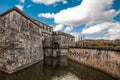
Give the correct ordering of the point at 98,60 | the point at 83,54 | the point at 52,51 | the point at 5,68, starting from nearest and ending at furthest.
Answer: the point at 5,68
the point at 98,60
the point at 83,54
the point at 52,51

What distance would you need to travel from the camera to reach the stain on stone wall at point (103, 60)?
A: 16.3 meters

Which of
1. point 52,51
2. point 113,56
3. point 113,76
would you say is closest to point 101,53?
point 113,56

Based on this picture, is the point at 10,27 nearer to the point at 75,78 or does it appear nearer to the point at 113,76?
the point at 75,78

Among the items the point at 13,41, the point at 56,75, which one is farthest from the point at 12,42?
the point at 56,75

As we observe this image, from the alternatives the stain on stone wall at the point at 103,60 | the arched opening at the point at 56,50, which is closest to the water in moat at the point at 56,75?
the stain on stone wall at the point at 103,60

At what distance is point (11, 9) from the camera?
19969 mm

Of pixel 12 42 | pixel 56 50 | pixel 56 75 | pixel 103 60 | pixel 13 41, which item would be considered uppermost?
pixel 13 41

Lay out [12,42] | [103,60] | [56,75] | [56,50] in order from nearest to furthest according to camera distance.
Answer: [56,75] < [12,42] < [103,60] < [56,50]

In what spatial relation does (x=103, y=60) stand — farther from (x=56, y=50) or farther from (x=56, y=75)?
(x=56, y=50)

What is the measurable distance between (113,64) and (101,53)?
3822 mm

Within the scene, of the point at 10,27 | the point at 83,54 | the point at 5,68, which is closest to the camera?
the point at 5,68

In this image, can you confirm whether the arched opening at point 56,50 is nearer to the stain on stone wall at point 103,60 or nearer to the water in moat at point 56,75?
the stain on stone wall at point 103,60

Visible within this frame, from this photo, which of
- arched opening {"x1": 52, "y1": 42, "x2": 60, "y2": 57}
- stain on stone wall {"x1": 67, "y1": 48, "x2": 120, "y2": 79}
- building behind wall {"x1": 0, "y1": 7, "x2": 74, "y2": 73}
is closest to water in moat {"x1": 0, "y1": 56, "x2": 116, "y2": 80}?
stain on stone wall {"x1": 67, "y1": 48, "x2": 120, "y2": 79}

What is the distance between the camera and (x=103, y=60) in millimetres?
19656
